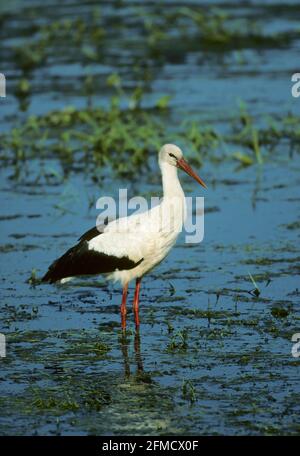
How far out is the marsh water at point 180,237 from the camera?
24.2 feet

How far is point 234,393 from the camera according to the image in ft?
24.2

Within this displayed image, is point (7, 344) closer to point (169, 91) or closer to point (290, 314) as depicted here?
point (290, 314)

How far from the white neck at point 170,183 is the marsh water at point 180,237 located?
2.91 feet

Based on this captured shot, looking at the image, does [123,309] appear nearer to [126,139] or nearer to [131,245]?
[131,245]

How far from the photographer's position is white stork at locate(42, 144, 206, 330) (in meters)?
8.80

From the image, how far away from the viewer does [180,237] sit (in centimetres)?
1113

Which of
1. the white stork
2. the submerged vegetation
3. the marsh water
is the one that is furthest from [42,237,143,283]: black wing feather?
the submerged vegetation

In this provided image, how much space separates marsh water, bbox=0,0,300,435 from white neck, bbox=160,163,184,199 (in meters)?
0.89

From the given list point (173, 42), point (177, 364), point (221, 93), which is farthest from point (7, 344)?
point (173, 42)

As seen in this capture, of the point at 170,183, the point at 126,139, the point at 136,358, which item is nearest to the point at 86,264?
the point at 170,183

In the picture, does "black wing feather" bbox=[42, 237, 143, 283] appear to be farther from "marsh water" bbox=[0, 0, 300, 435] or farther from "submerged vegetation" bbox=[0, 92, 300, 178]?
"submerged vegetation" bbox=[0, 92, 300, 178]

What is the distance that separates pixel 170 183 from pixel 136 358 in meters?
1.54

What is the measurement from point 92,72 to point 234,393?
1115cm

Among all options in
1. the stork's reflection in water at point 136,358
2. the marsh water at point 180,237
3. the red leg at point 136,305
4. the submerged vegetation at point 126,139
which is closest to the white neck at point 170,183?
the red leg at point 136,305
